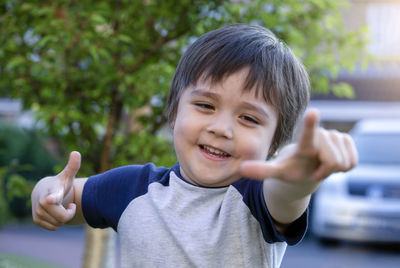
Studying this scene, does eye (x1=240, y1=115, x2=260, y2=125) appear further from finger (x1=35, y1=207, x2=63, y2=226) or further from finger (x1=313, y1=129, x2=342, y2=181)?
finger (x1=35, y1=207, x2=63, y2=226)

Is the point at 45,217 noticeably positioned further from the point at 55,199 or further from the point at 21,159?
the point at 21,159

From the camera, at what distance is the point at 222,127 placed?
150 cm

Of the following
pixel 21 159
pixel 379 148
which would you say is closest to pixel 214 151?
pixel 379 148

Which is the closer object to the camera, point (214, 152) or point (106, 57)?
point (214, 152)

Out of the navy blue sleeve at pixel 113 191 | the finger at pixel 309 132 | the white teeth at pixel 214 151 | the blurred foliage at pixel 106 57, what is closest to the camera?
the finger at pixel 309 132

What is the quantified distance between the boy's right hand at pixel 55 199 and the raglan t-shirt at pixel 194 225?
0.49 feet

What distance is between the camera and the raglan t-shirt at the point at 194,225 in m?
1.49

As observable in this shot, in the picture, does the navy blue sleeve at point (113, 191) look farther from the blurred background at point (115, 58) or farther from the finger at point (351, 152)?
the blurred background at point (115, 58)

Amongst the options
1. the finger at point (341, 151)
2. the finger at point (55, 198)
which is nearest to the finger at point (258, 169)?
the finger at point (341, 151)

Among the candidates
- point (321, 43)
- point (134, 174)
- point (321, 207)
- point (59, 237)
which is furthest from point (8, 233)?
point (134, 174)

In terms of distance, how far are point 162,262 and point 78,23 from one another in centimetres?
176

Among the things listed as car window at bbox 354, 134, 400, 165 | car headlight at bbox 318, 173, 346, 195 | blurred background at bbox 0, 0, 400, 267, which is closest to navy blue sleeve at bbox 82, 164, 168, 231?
blurred background at bbox 0, 0, 400, 267

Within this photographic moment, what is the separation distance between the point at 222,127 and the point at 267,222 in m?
0.27

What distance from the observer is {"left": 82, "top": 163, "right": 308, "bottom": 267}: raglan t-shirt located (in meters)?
1.49
